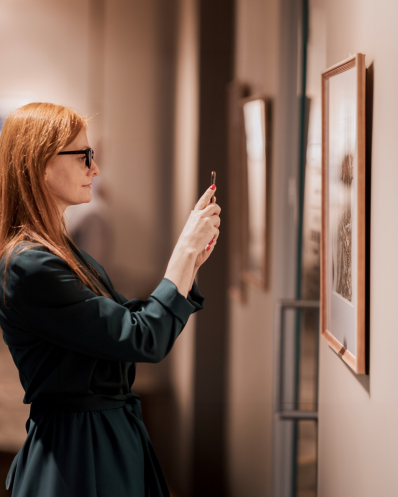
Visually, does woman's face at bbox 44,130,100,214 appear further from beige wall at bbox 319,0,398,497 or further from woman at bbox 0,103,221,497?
beige wall at bbox 319,0,398,497

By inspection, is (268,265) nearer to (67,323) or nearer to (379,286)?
(379,286)

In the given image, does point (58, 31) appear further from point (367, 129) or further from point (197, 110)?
point (367, 129)

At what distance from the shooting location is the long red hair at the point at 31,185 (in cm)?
91

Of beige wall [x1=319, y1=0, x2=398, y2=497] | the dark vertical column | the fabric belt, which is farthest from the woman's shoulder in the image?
the dark vertical column

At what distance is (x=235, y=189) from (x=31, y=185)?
31.3 inches

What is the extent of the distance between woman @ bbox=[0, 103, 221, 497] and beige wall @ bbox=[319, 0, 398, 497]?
35 cm

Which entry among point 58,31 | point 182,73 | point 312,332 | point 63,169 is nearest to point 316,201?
point 312,332

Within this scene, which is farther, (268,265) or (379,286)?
(268,265)

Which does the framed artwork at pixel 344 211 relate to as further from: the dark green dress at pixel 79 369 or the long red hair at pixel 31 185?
the long red hair at pixel 31 185

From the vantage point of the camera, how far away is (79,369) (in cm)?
92

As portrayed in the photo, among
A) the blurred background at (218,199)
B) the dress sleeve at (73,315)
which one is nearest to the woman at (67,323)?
the dress sleeve at (73,315)

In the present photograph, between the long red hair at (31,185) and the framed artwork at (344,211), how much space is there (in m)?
0.57

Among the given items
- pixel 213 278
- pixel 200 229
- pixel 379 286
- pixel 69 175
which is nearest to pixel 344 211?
pixel 379 286

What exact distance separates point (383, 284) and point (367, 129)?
35 centimetres
